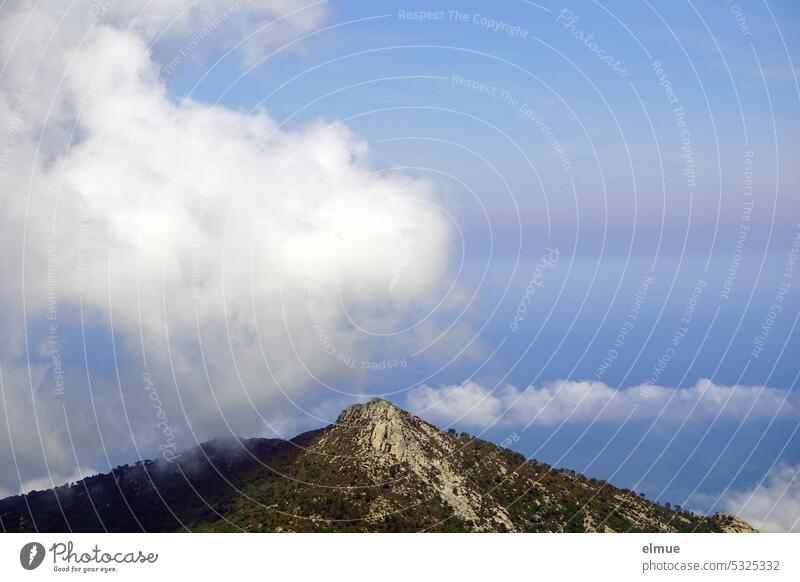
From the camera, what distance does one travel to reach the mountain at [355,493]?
47844 mm

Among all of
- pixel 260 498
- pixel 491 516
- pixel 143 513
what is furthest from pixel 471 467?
pixel 143 513

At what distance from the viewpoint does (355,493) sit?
4891 centimetres

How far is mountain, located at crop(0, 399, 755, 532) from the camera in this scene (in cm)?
4784

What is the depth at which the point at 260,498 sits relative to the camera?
49094mm
